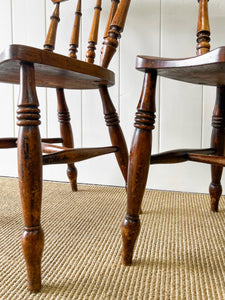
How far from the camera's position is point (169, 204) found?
1.09m

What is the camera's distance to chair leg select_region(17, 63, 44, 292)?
20.7 inches

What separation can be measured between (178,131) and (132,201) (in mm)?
700

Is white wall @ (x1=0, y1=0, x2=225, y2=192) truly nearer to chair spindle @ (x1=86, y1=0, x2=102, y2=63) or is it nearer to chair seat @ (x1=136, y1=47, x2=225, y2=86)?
chair spindle @ (x1=86, y1=0, x2=102, y2=63)

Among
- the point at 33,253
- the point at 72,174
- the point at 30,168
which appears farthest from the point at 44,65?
the point at 72,174

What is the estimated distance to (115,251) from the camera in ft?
2.34

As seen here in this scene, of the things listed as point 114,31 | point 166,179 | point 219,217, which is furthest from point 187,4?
point 219,217

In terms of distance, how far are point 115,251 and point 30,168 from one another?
0.31 meters

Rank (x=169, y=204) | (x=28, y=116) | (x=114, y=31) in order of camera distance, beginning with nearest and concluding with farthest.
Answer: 1. (x=28, y=116)
2. (x=114, y=31)
3. (x=169, y=204)

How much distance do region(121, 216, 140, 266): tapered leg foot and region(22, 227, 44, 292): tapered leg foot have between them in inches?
7.0

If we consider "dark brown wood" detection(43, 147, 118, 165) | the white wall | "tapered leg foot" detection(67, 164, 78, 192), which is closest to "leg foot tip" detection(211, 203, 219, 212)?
the white wall

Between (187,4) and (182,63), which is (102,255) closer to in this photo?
(182,63)

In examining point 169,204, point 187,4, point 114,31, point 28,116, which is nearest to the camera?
point 28,116

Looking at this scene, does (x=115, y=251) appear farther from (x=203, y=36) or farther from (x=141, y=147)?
(x=203, y=36)

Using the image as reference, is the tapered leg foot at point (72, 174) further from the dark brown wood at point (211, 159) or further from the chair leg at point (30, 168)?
the chair leg at point (30, 168)
